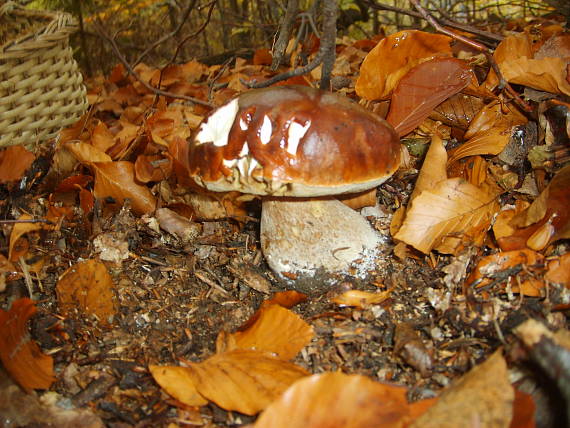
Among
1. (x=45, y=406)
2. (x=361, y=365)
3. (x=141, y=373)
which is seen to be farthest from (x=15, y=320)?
(x=361, y=365)

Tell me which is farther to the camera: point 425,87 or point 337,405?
point 425,87

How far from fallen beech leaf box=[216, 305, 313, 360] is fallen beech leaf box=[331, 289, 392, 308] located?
23 centimetres

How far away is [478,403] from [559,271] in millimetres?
608

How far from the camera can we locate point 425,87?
5.76ft

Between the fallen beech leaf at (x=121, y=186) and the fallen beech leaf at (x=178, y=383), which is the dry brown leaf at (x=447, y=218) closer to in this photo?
the fallen beech leaf at (x=178, y=383)

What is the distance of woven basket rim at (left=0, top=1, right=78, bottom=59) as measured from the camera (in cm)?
208

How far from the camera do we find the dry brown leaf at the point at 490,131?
5.54 ft

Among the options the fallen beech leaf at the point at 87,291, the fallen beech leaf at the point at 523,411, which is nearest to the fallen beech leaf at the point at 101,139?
the fallen beech leaf at the point at 87,291

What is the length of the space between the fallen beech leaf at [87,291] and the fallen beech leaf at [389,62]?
1.23m

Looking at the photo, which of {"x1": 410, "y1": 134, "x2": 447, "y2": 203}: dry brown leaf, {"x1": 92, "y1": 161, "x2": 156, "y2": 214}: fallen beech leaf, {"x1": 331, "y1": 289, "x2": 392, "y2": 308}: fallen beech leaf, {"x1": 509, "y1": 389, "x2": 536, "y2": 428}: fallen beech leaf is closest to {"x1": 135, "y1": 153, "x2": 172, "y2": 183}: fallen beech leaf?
{"x1": 92, "y1": 161, "x2": 156, "y2": 214}: fallen beech leaf

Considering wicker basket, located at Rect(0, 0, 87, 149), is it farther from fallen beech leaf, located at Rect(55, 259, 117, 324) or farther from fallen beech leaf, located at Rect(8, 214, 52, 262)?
fallen beech leaf, located at Rect(55, 259, 117, 324)

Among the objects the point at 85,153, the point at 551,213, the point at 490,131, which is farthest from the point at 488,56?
the point at 85,153

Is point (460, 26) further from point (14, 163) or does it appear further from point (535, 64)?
point (14, 163)

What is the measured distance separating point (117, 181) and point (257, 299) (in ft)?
2.53
